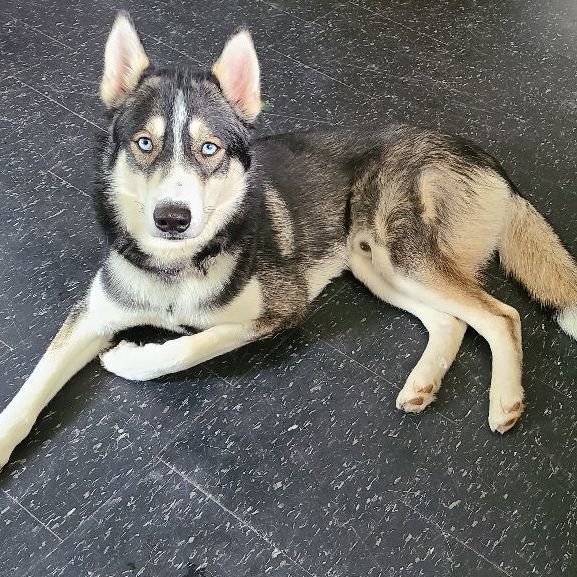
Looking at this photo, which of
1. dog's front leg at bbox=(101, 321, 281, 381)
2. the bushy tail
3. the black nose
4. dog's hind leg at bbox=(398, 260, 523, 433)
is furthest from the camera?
the bushy tail

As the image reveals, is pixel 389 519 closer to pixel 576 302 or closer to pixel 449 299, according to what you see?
pixel 449 299

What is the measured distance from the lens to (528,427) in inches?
101

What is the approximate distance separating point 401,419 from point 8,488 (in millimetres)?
1324

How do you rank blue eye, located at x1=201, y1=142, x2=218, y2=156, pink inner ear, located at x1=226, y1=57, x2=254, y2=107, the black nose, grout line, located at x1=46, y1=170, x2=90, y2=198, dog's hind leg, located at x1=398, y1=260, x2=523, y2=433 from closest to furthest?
the black nose
blue eye, located at x1=201, y1=142, x2=218, y2=156
pink inner ear, located at x1=226, y1=57, x2=254, y2=107
dog's hind leg, located at x1=398, y1=260, x2=523, y2=433
grout line, located at x1=46, y1=170, x2=90, y2=198

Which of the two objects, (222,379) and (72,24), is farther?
(72,24)

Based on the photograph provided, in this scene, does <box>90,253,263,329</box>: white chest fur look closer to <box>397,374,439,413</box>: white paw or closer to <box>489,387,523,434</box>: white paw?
<box>397,374,439,413</box>: white paw

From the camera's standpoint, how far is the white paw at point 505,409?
2512mm

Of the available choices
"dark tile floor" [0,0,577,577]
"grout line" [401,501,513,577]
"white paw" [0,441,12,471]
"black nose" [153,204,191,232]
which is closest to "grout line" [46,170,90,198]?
"dark tile floor" [0,0,577,577]

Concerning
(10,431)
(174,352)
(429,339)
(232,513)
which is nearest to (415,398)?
(429,339)

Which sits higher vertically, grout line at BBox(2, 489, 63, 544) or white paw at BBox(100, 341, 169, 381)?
white paw at BBox(100, 341, 169, 381)

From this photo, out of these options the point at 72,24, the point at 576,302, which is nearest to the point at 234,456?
the point at 576,302

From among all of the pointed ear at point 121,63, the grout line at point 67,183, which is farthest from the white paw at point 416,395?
the grout line at point 67,183

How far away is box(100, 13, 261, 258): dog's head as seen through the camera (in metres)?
2.19

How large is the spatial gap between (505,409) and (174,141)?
144 centimetres
